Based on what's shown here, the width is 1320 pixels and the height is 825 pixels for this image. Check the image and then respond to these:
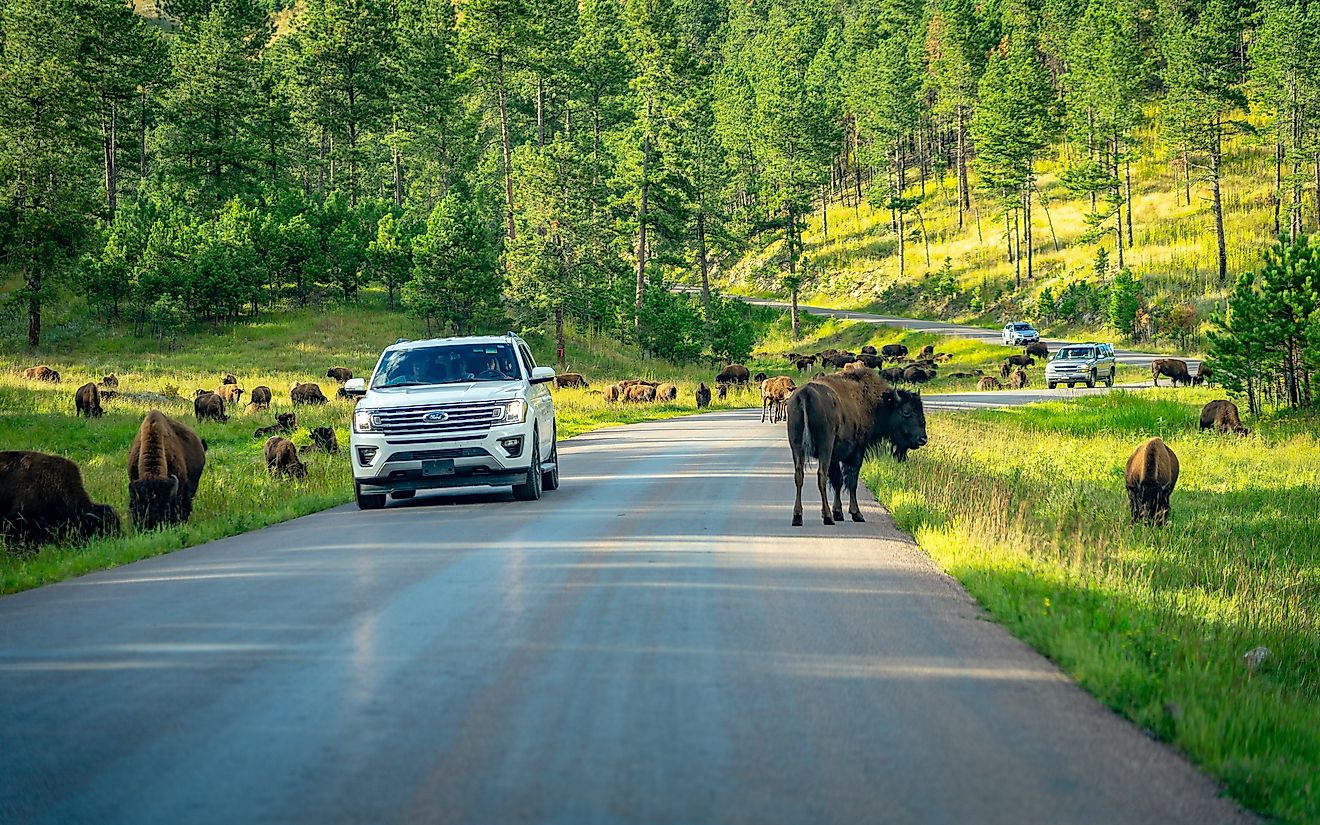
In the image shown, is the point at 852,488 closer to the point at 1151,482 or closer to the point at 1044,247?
the point at 1151,482

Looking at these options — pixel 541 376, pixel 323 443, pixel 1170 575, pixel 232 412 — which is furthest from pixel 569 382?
pixel 1170 575

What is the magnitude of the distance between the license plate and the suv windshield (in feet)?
6.33

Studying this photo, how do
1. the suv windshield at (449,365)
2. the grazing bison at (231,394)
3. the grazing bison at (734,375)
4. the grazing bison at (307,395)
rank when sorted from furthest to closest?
1. the grazing bison at (734,375)
2. the grazing bison at (231,394)
3. the grazing bison at (307,395)
4. the suv windshield at (449,365)

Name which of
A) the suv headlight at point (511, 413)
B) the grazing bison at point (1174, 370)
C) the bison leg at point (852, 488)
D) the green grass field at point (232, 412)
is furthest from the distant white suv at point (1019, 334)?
the suv headlight at point (511, 413)

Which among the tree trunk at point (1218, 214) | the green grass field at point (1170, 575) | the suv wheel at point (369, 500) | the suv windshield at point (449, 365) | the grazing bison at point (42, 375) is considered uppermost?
the tree trunk at point (1218, 214)

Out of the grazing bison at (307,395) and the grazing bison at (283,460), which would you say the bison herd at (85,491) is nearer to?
the grazing bison at (283,460)

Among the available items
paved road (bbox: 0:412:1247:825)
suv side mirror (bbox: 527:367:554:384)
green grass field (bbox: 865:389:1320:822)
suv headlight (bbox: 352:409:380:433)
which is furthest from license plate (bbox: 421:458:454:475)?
green grass field (bbox: 865:389:1320:822)

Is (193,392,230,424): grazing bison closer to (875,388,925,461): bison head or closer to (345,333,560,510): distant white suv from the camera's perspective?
(345,333,560,510): distant white suv

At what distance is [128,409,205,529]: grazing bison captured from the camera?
15.7 m

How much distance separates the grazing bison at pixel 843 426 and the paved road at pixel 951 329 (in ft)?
147

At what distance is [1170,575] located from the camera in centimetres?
1345

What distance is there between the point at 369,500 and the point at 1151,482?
12.0m

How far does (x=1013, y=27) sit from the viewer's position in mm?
139125

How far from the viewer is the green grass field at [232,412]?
1494 centimetres
